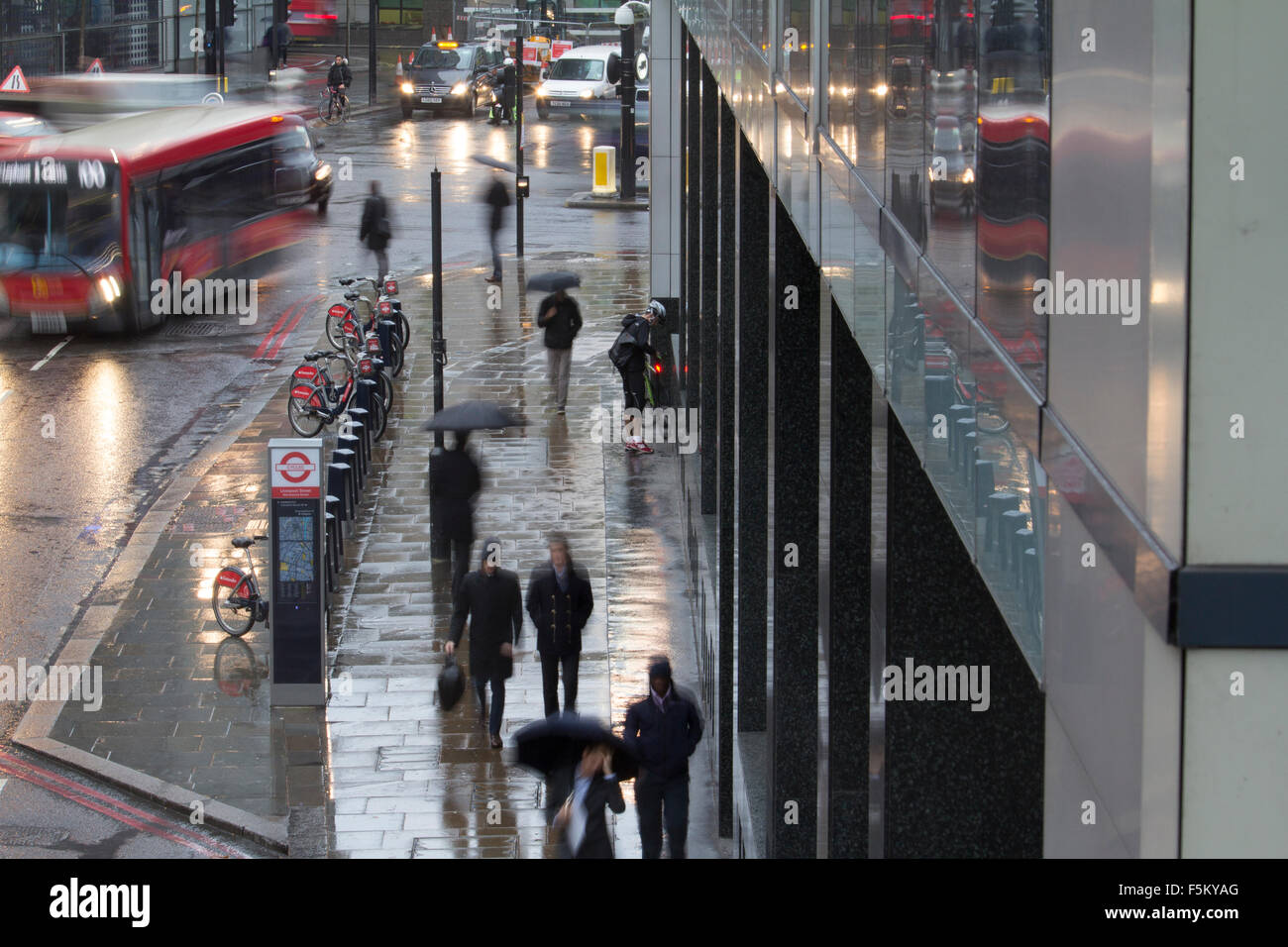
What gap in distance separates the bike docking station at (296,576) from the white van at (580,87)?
4093cm

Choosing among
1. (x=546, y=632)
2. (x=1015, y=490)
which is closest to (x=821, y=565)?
(x=1015, y=490)

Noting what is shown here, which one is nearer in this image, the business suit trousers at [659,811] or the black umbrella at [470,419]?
the business suit trousers at [659,811]

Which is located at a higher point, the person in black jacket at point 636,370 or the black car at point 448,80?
the black car at point 448,80

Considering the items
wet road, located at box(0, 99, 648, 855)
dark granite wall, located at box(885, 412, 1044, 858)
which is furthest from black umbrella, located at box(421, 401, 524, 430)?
dark granite wall, located at box(885, 412, 1044, 858)

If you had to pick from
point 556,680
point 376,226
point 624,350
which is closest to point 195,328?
point 376,226

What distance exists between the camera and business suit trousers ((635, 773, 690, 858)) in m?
9.45

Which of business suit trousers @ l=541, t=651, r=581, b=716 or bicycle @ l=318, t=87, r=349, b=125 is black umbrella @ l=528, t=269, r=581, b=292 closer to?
business suit trousers @ l=541, t=651, r=581, b=716

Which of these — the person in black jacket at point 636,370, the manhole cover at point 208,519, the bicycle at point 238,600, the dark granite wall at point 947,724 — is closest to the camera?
the dark granite wall at point 947,724

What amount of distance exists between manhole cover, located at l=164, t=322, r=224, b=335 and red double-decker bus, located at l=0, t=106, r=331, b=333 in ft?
1.20

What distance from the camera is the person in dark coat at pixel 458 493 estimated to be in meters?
14.0

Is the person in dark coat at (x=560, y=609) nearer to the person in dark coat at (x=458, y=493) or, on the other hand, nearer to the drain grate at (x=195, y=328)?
the person in dark coat at (x=458, y=493)

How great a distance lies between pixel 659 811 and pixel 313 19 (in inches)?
2613

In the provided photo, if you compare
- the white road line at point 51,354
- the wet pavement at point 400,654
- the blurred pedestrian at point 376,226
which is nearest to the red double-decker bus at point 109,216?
the white road line at point 51,354

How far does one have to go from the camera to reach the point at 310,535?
12820 mm
